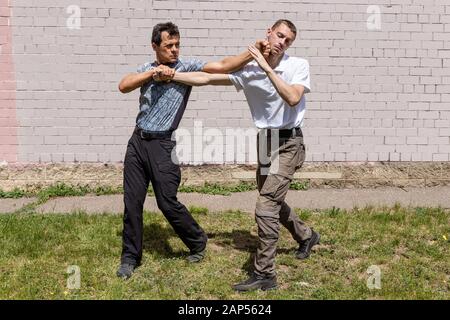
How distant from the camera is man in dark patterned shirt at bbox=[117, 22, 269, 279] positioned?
4.45 m

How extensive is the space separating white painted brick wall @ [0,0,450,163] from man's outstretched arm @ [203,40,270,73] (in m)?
2.48

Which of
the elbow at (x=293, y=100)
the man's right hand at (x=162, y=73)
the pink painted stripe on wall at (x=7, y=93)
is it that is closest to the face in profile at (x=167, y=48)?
the man's right hand at (x=162, y=73)

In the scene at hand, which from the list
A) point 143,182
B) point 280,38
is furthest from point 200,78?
point 143,182

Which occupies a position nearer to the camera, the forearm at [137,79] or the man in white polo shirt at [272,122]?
the man in white polo shirt at [272,122]

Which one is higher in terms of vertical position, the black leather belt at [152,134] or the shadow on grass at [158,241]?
the black leather belt at [152,134]

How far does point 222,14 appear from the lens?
6910mm

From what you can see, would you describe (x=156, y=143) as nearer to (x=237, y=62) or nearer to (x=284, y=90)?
(x=237, y=62)

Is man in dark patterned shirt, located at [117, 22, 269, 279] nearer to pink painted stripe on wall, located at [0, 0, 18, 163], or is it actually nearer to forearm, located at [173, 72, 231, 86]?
forearm, located at [173, 72, 231, 86]

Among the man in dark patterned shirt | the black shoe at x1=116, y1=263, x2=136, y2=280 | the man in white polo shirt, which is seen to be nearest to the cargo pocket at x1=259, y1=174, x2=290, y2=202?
the man in white polo shirt

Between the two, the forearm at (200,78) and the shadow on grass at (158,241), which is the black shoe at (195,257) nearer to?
the shadow on grass at (158,241)

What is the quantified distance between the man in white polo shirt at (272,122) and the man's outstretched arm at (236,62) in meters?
0.05

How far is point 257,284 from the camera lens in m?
4.24

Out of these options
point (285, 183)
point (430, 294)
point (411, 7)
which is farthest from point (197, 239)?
point (411, 7)

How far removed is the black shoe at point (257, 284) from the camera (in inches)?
166
